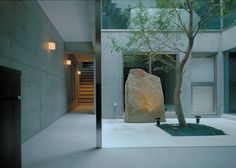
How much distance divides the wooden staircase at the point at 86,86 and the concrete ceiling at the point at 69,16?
7489mm

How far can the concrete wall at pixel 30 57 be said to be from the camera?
170 inches

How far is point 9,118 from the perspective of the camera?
2502 mm

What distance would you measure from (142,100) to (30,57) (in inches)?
143

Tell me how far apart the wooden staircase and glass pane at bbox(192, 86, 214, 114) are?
788cm

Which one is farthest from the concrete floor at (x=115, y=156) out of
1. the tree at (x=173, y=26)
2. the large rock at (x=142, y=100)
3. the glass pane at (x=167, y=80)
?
the glass pane at (x=167, y=80)

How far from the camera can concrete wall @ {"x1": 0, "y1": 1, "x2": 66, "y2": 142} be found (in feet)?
14.1

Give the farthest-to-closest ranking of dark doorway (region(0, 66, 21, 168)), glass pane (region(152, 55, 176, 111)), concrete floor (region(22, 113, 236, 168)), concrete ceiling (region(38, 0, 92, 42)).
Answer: glass pane (region(152, 55, 176, 111))
concrete ceiling (region(38, 0, 92, 42))
concrete floor (region(22, 113, 236, 168))
dark doorway (region(0, 66, 21, 168))

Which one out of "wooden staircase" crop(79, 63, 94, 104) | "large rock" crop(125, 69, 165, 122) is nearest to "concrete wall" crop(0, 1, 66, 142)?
"large rock" crop(125, 69, 165, 122)

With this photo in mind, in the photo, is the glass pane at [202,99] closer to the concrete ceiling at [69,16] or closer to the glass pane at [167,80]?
the glass pane at [167,80]

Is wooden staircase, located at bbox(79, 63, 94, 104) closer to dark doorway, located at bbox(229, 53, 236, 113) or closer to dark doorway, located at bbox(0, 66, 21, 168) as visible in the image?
dark doorway, located at bbox(229, 53, 236, 113)

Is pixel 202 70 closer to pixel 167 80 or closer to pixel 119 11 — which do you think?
pixel 167 80

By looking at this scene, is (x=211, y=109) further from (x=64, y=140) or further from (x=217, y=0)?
(x=64, y=140)

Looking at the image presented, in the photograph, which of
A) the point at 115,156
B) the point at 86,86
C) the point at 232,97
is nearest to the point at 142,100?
the point at 232,97

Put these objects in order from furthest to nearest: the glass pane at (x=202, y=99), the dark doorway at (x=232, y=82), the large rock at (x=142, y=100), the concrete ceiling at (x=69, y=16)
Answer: the glass pane at (x=202, y=99) → the dark doorway at (x=232, y=82) → the large rock at (x=142, y=100) → the concrete ceiling at (x=69, y=16)
